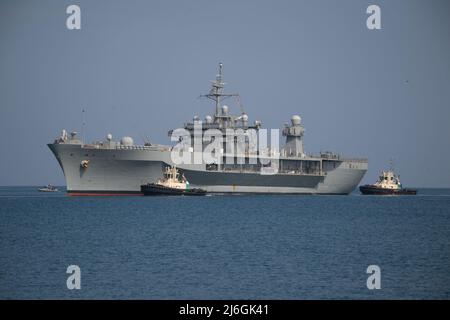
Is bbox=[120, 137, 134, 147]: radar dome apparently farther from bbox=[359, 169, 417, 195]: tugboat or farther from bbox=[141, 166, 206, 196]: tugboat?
bbox=[359, 169, 417, 195]: tugboat

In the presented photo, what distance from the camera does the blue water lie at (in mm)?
28484

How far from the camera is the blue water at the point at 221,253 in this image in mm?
28484

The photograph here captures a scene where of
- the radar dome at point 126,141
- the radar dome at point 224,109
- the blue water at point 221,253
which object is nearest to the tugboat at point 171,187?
the radar dome at point 126,141

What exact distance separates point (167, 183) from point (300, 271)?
4441 cm

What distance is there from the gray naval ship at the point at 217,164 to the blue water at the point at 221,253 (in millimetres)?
12395

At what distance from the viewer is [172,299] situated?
26.6m

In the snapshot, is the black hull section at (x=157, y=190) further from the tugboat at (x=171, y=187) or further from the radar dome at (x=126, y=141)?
the radar dome at (x=126, y=141)

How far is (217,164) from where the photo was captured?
82125mm

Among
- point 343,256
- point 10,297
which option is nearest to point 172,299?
point 10,297

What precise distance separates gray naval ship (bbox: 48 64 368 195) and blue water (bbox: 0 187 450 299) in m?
12.4

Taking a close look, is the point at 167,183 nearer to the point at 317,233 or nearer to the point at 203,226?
the point at 203,226

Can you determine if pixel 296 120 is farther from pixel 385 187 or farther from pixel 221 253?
pixel 221 253

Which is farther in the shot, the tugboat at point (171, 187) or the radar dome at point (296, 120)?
the radar dome at point (296, 120)

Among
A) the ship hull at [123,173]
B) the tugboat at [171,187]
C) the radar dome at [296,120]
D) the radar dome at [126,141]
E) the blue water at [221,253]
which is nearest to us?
the blue water at [221,253]
